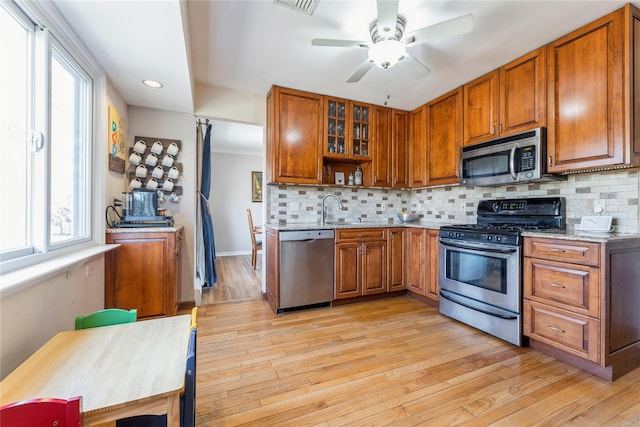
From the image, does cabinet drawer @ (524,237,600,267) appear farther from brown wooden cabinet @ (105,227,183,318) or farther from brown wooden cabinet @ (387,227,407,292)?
brown wooden cabinet @ (105,227,183,318)

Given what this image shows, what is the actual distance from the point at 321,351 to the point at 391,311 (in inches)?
43.2

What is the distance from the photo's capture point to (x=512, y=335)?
2.13 metres

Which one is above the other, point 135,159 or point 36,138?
point 135,159

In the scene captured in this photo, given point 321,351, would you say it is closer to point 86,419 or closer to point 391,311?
point 391,311

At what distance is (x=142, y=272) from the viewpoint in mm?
2334

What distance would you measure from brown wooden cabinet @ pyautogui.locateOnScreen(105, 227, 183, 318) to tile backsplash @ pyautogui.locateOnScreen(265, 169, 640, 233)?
3.97 feet

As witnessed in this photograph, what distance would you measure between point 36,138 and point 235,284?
112 inches

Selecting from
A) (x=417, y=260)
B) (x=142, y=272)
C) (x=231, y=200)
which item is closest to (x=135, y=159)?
(x=142, y=272)

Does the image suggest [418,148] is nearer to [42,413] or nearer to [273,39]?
[273,39]

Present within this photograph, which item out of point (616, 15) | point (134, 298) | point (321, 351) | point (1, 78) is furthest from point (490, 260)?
point (1, 78)

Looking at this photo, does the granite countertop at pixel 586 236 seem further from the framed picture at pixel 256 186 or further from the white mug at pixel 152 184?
the framed picture at pixel 256 186

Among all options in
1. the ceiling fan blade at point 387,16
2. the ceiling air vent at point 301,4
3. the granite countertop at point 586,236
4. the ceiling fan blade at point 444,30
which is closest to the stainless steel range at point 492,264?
the granite countertop at point 586,236

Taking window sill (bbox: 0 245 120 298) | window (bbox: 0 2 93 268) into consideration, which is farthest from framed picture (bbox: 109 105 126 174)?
window sill (bbox: 0 245 120 298)

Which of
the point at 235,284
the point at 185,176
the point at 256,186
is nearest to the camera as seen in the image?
the point at 185,176
